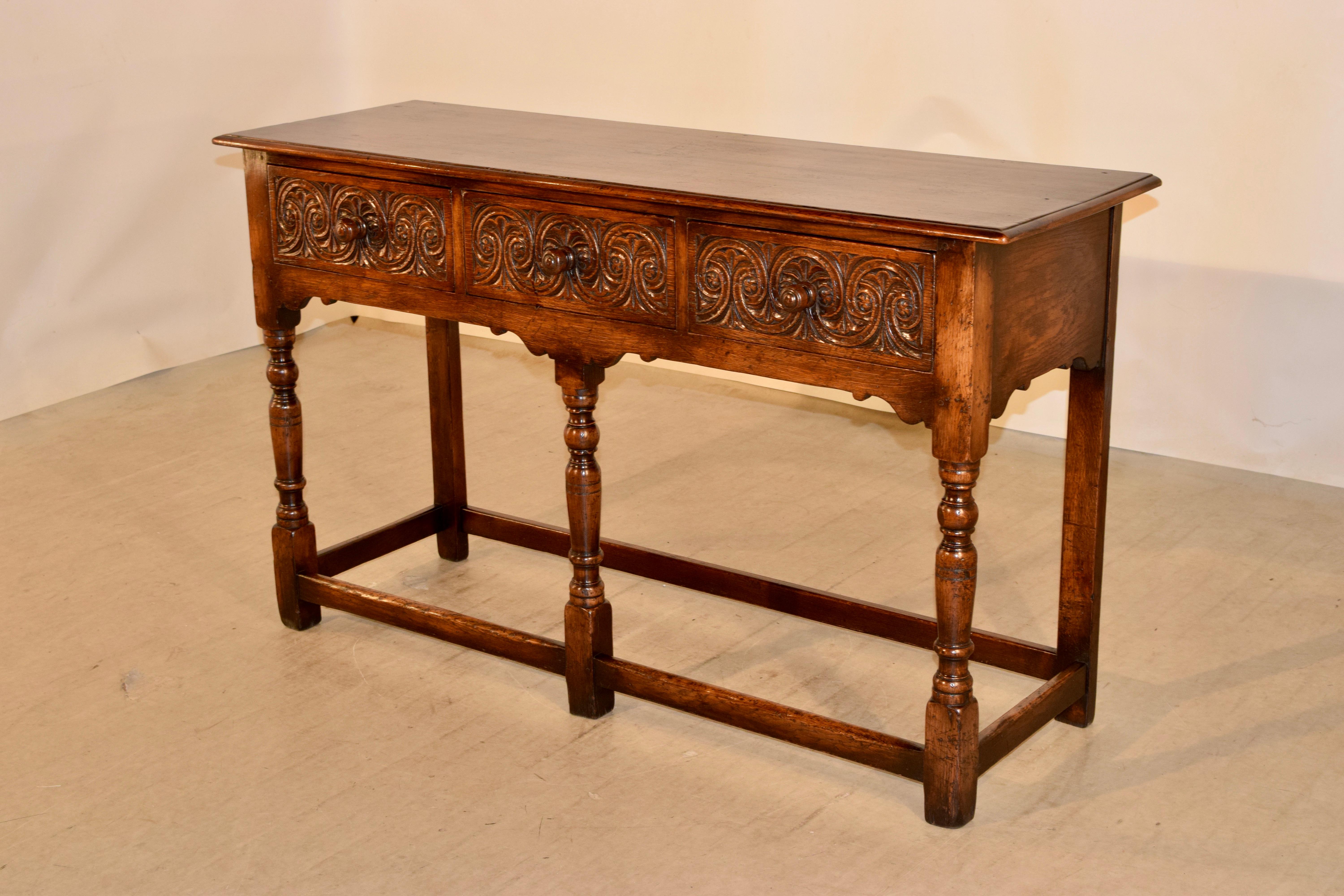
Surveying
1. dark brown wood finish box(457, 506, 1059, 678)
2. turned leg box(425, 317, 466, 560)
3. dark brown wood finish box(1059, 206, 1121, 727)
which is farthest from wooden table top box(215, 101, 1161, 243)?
dark brown wood finish box(457, 506, 1059, 678)

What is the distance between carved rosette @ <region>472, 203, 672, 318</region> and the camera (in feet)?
9.21

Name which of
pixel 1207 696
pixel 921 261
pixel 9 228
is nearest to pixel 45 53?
pixel 9 228

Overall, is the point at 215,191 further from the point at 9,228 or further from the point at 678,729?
the point at 678,729

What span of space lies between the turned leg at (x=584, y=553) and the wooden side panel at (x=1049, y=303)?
32.0 inches

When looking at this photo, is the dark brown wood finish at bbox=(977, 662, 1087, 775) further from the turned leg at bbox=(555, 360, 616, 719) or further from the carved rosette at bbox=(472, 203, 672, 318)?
the carved rosette at bbox=(472, 203, 672, 318)

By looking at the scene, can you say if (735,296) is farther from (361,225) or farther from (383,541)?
(383,541)

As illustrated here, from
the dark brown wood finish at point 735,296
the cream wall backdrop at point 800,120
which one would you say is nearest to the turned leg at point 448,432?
the dark brown wood finish at point 735,296

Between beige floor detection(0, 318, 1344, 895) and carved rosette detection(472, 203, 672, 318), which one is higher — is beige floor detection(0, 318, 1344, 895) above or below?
below

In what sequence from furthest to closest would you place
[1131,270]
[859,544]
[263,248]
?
[1131,270] → [859,544] → [263,248]

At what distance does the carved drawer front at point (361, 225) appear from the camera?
3.08 metres

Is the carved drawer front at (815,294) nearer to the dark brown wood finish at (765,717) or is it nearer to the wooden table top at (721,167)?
the wooden table top at (721,167)

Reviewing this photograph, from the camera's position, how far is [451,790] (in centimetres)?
291

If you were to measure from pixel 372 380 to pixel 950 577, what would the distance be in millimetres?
3189

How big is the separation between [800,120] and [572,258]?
2.46m
